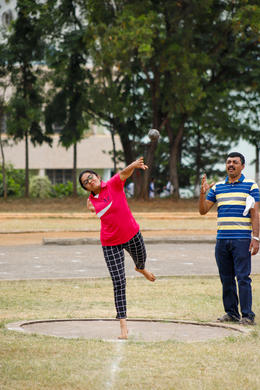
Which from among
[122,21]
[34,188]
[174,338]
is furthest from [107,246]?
[34,188]

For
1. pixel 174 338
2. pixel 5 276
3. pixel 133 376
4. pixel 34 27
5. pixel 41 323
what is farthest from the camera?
pixel 34 27

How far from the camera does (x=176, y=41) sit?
3203 centimetres

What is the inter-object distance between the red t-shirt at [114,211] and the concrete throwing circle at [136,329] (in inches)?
36.3

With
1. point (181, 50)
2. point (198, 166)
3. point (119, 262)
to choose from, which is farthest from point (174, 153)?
point (119, 262)

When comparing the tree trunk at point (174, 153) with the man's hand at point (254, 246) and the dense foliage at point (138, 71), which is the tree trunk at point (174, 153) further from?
the man's hand at point (254, 246)

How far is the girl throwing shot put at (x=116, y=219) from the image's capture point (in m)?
7.42

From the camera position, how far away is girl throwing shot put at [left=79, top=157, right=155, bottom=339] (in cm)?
742

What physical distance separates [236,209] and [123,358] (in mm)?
2716

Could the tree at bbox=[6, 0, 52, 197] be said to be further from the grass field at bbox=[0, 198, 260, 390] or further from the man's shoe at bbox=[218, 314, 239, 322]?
the man's shoe at bbox=[218, 314, 239, 322]

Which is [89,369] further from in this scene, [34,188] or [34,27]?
[34,188]

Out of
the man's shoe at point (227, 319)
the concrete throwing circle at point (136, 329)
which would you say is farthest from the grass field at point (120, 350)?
the concrete throwing circle at point (136, 329)

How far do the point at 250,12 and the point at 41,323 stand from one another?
77.9 feet

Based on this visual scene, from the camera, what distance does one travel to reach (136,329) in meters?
8.00

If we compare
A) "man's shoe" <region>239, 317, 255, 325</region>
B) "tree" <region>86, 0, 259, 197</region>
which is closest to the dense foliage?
"tree" <region>86, 0, 259, 197</region>
